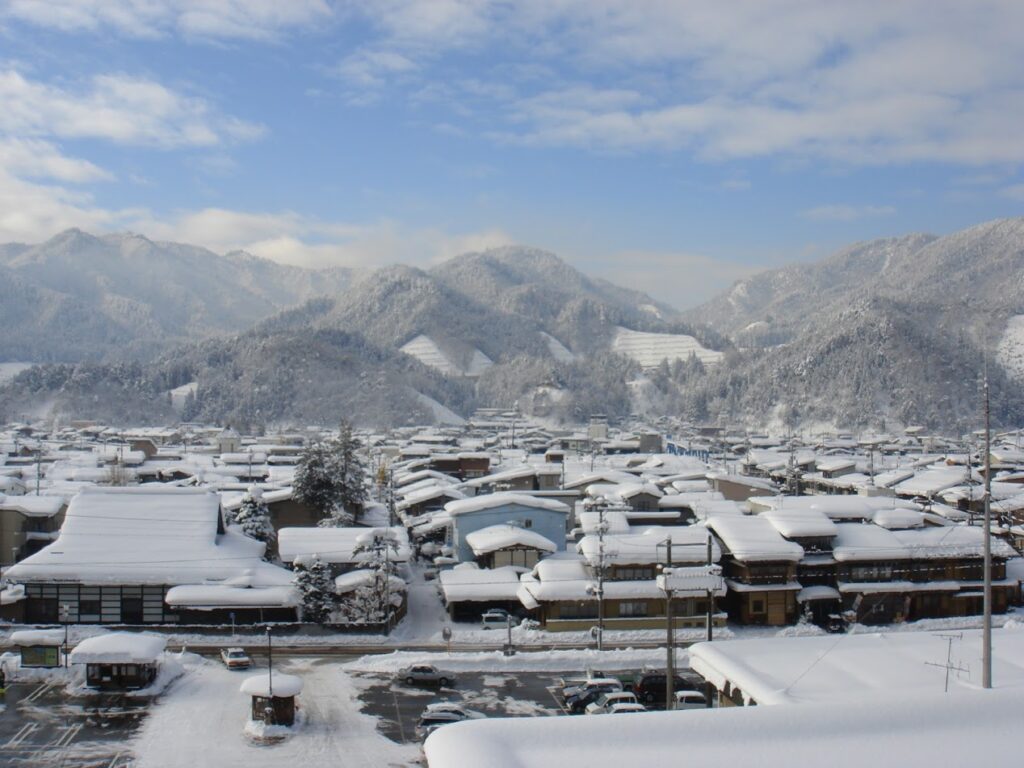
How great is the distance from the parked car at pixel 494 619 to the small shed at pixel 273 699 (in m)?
7.26

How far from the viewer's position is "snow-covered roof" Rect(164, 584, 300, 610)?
1927 centimetres

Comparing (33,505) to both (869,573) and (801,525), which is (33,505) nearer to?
(801,525)

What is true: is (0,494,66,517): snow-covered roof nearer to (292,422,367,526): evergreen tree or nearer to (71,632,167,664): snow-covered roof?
(292,422,367,526): evergreen tree

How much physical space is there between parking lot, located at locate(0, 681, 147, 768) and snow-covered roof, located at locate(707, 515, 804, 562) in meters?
12.7

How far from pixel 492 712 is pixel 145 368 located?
10429cm

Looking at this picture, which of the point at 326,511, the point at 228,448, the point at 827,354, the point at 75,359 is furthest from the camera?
the point at 75,359

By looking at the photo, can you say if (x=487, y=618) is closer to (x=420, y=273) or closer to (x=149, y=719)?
(x=149, y=719)

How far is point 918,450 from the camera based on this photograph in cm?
7125

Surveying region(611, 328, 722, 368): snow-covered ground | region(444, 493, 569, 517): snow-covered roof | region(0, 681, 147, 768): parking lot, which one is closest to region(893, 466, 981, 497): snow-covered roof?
region(444, 493, 569, 517): snow-covered roof

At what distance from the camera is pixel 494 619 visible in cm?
2042

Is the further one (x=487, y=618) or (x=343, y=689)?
(x=487, y=618)

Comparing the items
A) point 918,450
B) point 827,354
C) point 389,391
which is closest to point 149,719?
point 918,450

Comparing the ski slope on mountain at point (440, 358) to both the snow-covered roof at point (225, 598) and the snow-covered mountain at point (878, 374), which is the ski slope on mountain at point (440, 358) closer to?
the snow-covered mountain at point (878, 374)

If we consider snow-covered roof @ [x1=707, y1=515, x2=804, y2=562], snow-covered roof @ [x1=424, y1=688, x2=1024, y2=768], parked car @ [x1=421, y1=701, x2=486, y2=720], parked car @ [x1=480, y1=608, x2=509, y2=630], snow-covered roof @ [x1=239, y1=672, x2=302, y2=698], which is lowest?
parked car @ [x1=480, y1=608, x2=509, y2=630]
